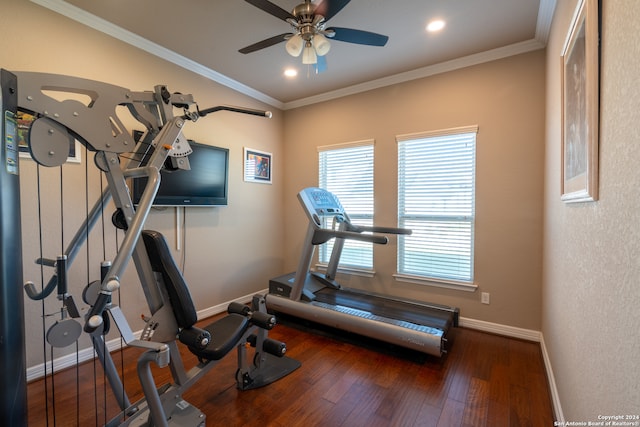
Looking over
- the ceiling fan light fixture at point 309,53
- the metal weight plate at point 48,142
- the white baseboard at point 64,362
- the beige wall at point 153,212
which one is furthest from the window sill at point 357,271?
Result: the metal weight plate at point 48,142

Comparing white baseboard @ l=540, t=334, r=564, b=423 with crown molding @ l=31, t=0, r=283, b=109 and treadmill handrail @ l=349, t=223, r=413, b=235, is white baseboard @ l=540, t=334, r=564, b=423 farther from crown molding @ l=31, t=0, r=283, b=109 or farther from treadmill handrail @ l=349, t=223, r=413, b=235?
crown molding @ l=31, t=0, r=283, b=109

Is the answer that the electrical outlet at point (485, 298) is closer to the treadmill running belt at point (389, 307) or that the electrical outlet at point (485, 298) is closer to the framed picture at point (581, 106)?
the treadmill running belt at point (389, 307)

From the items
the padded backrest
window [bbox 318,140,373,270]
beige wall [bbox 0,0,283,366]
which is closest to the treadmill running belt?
window [bbox 318,140,373,270]

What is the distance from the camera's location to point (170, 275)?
1498 millimetres

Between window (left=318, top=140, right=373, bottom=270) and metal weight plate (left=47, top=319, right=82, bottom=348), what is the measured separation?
2.97 metres

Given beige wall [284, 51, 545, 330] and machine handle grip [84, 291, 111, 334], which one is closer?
machine handle grip [84, 291, 111, 334]

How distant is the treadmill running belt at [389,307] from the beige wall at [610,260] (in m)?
1.08

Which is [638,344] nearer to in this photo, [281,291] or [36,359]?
[281,291]

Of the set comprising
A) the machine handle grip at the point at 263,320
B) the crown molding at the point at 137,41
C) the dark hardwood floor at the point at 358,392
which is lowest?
the dark hardwood floor at the point at 358,392

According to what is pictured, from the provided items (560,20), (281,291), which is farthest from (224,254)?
(560,20)

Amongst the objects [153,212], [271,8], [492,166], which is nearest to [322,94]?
[271,8]

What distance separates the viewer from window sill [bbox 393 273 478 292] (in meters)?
3.05

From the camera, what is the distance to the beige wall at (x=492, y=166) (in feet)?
8.99

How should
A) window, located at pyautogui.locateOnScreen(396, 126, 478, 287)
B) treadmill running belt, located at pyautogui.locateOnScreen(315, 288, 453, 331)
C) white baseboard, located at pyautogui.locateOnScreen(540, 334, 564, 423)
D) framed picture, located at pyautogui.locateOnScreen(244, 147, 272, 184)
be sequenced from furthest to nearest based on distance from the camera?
framed picture, located at pyautogui.locateOnScreen(244, 147, 272, 184)
window, located at pyautogui.locateOnScreen(396, 126, 478, 287)
treadmill running belt, located at pyautogui.locateOnScreen(315, 288, 453, 331)
white baseboard, located at pyautogui.locateOnScreen(540, 334, 564, 423)
